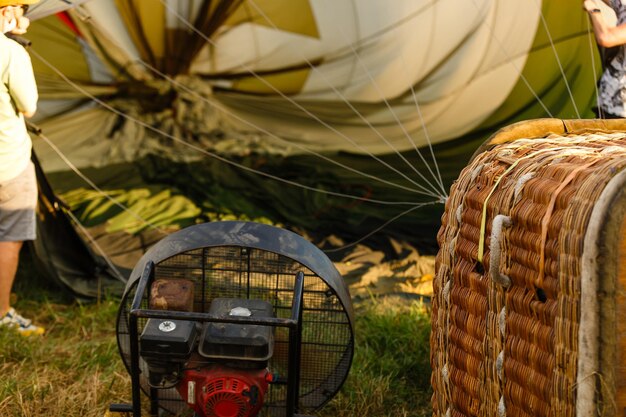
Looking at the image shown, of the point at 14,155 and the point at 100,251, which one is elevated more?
the point at 14,155

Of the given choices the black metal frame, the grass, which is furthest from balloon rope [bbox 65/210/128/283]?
the black metal frame

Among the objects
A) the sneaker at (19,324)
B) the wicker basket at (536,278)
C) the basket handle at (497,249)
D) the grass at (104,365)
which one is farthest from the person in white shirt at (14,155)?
the basket handle at (497,249)

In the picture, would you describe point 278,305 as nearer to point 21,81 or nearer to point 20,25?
point 21,81

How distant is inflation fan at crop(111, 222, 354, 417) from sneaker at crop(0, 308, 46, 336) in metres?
0.97

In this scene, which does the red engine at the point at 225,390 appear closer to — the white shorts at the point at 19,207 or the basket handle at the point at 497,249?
the basket handle at the point at 497,249

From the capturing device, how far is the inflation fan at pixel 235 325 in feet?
6.49

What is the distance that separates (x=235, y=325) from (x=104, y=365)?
103cm

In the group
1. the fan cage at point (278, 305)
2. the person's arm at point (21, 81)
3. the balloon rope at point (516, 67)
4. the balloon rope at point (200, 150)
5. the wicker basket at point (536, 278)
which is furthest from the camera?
the balloon rope at point (200, 150)

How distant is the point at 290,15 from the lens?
4160mm

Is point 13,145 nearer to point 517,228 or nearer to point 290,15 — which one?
point 290,15

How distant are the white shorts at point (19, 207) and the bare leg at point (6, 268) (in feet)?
0.10

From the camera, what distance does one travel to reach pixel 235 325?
2.03m

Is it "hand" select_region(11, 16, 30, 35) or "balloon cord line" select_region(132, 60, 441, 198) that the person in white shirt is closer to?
"hand" select_region(11, 16, 30, 35)

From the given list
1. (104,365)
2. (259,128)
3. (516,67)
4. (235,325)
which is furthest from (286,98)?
(235,325)
